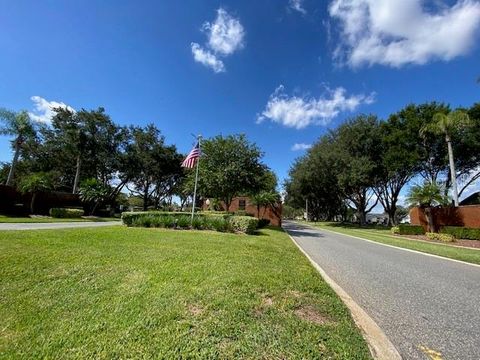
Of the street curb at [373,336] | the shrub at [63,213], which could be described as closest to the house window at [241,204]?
the shrub at [63,213]

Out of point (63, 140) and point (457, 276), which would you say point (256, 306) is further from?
point (63, 140)

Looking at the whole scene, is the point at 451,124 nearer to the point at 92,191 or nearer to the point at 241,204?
the point at 241,204

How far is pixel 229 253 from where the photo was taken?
7992 mm

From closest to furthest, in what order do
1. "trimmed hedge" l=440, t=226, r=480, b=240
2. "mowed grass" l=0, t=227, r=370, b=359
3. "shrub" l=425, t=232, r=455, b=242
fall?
"mowed grass" l=0, t=227, r=370, b=359, "shrub" l=425, t=232, r=455, b=242, "trimmed hedge" l=440, t=226, r=480, b=240

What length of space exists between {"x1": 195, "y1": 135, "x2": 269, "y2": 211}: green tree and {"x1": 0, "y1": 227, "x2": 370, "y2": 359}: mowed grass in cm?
1282

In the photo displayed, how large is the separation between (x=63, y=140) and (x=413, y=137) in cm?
4170

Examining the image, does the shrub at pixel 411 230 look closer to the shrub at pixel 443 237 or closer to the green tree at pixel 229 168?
the shrub at pixel 443 237

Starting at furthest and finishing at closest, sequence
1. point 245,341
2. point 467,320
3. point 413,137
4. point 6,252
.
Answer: point 413,137 → point 6,252 → point 467,320 → point 245,341

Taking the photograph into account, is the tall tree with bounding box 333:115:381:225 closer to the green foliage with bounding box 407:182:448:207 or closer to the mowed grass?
the green foliage with bounding box 407:182:448:207

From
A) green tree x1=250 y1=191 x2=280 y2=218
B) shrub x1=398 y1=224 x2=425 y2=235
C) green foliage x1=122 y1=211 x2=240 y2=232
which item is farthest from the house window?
green foliage x1=122 y1=211 x2=240 y2=232

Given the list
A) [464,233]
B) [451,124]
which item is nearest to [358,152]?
[451,124]

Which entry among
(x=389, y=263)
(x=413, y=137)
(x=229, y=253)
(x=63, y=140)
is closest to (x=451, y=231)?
(x=413, y=137)

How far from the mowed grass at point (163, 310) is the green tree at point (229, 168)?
12.8 m

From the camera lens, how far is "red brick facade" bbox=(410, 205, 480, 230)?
22984 mm
